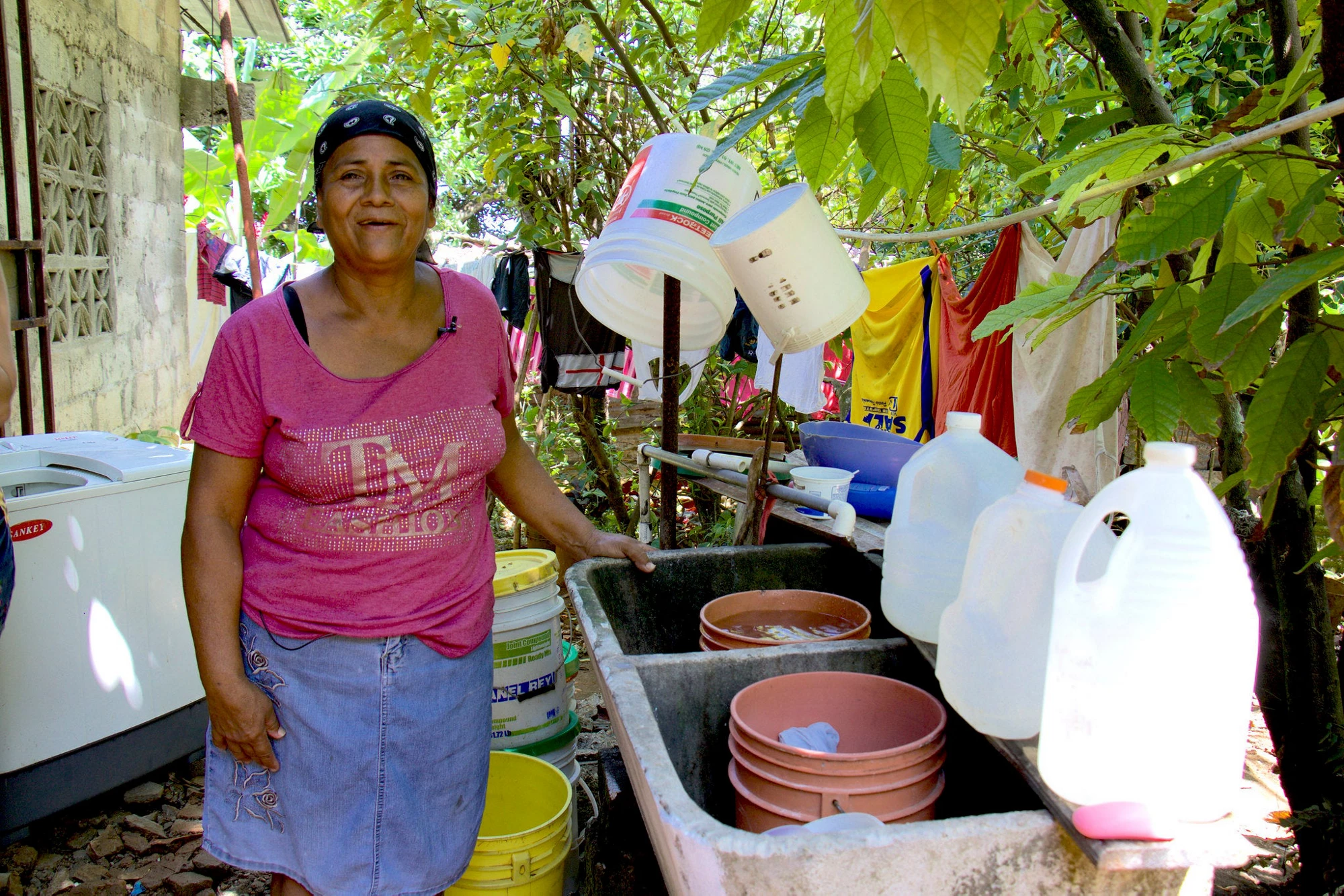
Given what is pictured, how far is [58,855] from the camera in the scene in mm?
2930

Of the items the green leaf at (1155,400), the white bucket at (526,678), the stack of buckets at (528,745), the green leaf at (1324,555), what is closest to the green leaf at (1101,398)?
the green leaf at (1155,400)

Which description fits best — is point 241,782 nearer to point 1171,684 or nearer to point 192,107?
point 1171,684

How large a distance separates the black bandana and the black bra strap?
0.80 feet

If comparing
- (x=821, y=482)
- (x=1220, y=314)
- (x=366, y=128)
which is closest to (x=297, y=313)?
(x=366, y=128)

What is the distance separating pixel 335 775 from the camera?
181 centimetres

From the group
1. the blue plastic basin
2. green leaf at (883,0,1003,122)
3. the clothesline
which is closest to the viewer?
green leaf at (883,0,1003,122)

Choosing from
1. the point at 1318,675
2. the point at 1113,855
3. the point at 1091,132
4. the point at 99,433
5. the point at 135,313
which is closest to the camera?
the point at 1113,855

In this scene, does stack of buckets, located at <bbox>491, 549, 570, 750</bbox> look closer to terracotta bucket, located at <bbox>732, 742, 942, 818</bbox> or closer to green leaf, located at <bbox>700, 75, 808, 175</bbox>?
terracotta bucket, located at <bbox>732, 742, 942, 818</bbox>

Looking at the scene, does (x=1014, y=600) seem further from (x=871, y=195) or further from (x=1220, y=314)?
A: (x=871, y=195)

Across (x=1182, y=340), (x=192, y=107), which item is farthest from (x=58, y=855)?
(x=192, y=107)

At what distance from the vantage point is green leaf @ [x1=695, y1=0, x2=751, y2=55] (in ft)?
3.67

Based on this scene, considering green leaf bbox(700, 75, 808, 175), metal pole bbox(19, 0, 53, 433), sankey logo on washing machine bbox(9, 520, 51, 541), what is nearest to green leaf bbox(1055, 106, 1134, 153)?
green leaf bbox(700, 75, 808, 175)

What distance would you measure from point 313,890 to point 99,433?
2569mm

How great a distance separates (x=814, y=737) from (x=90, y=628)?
8.44 ft
